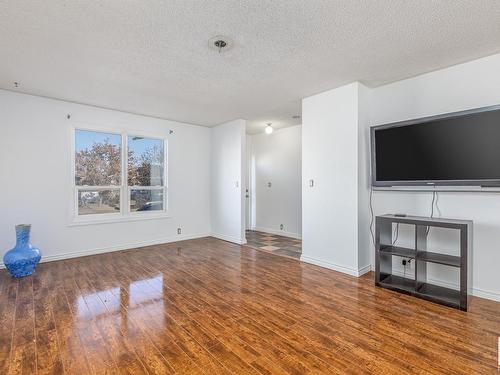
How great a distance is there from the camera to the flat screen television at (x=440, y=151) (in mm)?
2568

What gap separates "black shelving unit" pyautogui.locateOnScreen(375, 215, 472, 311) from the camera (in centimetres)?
255

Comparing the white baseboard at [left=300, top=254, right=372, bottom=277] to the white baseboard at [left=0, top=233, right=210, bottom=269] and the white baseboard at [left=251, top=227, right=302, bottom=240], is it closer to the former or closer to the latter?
the white baseboard at [left=251, top=227, right=302, bottom=240]

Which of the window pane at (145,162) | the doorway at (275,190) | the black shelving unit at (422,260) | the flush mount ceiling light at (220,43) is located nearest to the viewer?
the flush mount ceiling light at (220,43)

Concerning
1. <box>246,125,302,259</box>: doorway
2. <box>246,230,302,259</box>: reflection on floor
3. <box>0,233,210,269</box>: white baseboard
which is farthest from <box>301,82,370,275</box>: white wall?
<box>0,233,210,269</box>: white baseboard

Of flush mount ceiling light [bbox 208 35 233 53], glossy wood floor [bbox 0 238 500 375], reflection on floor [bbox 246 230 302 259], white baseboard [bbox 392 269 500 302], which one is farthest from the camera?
reflection on floor [bbox 246 230 302 259]

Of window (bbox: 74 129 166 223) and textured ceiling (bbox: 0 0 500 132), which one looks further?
window (bbox: 74 129 166 223)

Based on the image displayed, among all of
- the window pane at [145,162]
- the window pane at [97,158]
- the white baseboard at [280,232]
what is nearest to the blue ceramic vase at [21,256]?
the window pane at [97,158]

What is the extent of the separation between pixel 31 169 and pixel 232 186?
3373mm

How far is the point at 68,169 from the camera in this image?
14.3 feet

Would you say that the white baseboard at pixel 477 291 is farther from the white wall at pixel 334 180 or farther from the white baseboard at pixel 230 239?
the white baseboard at pixel 230 239

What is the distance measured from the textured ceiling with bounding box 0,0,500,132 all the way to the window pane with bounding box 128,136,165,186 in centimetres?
140

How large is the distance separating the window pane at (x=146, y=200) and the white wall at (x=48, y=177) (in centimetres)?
29

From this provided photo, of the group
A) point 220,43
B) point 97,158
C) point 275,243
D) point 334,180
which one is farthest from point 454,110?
point 97,158

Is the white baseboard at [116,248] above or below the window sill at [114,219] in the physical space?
below
